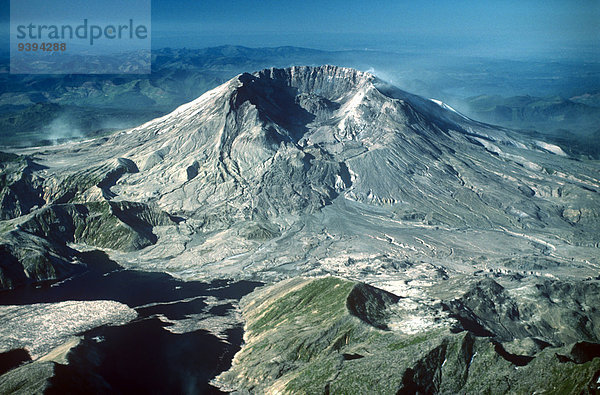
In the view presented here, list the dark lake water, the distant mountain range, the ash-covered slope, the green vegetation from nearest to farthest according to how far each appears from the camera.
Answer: the green vegetation, the distant mountain range, the dark lake water, the ash-covered slope

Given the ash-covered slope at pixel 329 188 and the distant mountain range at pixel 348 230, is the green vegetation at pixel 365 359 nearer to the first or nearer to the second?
the distant mountain range at pixel 348 230

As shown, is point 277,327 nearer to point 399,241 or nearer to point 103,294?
point 103,294

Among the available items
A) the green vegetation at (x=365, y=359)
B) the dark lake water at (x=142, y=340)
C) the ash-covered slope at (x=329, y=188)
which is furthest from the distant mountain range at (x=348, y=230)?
the dark lake water at (x=142, y=340)

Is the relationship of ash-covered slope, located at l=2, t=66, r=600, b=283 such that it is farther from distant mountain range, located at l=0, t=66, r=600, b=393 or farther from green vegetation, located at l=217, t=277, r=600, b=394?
green vegetation, located at l=217, t=277, r=600, b=394

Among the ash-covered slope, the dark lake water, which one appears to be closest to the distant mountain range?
the ash-covered slope

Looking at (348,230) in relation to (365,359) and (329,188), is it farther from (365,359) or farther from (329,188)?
(365,359)

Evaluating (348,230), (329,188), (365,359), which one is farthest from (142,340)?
(329,188)
